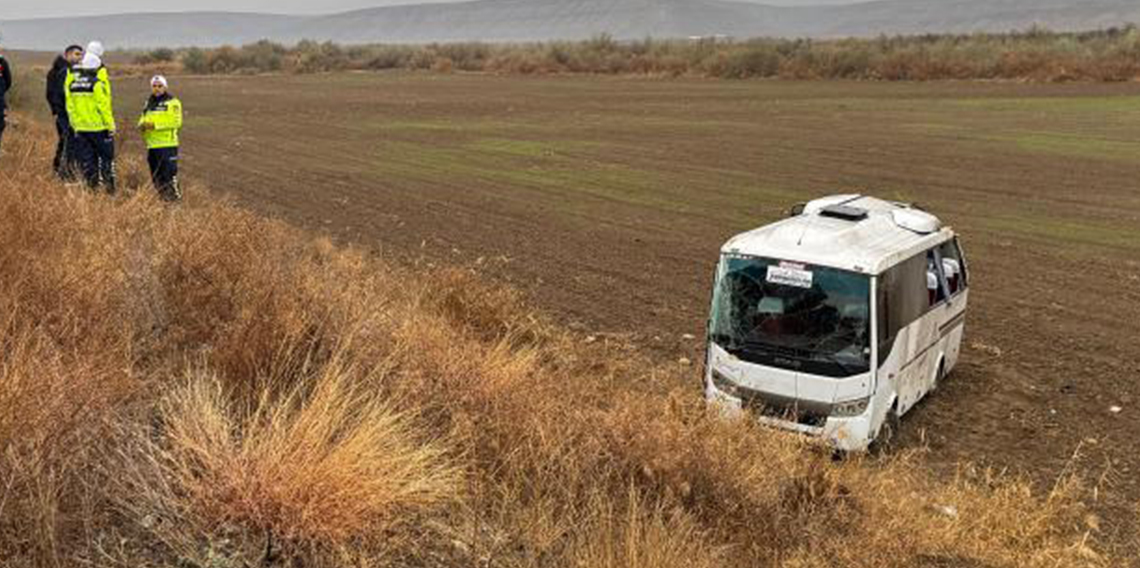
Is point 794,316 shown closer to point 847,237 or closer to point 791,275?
point 791,275

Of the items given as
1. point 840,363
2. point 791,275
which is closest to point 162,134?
point 791,275

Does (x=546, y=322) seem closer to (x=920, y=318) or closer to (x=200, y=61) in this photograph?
(x=920, y=318)

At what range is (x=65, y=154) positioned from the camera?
53.4 feet

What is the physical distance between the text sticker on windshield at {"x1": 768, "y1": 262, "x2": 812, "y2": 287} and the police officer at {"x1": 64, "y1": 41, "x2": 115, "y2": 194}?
10310 mm

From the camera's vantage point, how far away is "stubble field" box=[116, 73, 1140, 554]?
1262cm

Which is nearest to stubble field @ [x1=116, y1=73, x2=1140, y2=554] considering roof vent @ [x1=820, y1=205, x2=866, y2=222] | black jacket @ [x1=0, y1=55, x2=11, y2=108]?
roof vent @ [x1=820, y1=205, x2=866, y2=222]

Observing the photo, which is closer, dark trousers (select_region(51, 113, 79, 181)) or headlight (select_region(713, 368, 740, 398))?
headlight (select_region(713, 368, 740, 398))

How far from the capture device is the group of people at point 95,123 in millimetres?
15297

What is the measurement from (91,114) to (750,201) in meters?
16.5

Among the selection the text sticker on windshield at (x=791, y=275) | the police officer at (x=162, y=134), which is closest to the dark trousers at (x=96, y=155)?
the police officer at (x=162, y=134)

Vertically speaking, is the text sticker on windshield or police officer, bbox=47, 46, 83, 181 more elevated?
police officer, bbox=47, 46, 83, 181

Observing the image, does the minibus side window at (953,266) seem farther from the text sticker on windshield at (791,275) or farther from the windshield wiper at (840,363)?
the windshield wiper at (840,363)

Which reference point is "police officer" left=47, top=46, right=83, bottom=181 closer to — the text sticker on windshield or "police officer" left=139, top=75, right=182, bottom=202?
"police officer" left=139, top=75, right=182, bottom=202

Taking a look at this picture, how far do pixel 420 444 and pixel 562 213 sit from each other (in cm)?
1920
